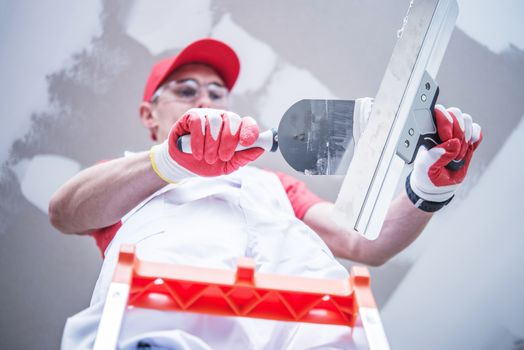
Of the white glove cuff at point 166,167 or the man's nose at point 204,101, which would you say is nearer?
the white glove cuff at point 166,167

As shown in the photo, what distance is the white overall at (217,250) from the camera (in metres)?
0.77

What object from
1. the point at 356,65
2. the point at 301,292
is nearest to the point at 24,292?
the point at 301,292

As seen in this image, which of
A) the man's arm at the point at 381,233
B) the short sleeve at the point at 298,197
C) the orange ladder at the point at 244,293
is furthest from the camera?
the short sleeve at the point at 298,197

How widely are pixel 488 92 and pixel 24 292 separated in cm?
151

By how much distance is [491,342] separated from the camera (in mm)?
1448

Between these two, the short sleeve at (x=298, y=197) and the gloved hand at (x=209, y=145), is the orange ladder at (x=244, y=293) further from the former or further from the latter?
the short sleeve at (x=298, y=197)

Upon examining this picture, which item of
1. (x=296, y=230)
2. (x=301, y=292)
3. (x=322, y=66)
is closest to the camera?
(x=301, y=292)

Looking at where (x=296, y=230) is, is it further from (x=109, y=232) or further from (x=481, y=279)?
(x=481, y=279)

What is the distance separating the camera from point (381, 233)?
1.29 metres

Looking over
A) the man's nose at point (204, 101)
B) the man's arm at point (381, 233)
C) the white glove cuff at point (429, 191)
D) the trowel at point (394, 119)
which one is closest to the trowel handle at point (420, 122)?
the trowel at point (394, 119)

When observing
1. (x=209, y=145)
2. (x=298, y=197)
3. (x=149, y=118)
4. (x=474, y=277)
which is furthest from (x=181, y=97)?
(x=474, y=277)

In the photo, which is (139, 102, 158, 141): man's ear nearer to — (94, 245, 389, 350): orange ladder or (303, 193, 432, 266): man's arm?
(303, 193, 432, 266): man's arm

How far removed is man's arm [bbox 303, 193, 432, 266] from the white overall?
20cm

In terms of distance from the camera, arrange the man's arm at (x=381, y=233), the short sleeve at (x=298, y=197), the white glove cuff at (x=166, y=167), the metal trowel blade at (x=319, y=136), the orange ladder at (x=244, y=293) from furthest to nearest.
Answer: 1. the short sleeve at (x=298, y=197)
2. the man's arm at (x=381, y=233)
3. the white glove cuff at (x=166, y=167)
4. the metal trowel blade at (x=319, y=136)
5. the orange ladder at (x=244, y=293)
